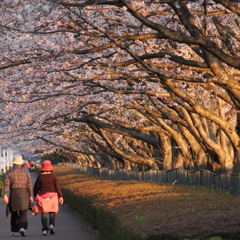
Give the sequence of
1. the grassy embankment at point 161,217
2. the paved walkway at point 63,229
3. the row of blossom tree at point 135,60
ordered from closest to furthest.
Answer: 1. the grassy embankment at point 161,217
2. the row of blossom tree at point 135,60
3. the paved walkway at point 63,229

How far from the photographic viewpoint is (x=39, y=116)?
27891 mm

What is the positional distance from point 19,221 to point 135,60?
430 cm

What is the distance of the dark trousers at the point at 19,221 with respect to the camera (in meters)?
13.6

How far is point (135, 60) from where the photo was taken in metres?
13.9

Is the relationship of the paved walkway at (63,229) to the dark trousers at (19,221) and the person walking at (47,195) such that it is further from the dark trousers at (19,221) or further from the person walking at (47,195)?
the person walking at (47,195)

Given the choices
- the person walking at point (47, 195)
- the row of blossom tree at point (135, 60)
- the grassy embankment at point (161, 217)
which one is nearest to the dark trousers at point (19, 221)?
the person walking at point (47, 195)

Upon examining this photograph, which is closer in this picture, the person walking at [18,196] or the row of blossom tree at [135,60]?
the row of blossom tree at [135,60]

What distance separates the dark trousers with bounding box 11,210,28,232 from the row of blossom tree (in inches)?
131

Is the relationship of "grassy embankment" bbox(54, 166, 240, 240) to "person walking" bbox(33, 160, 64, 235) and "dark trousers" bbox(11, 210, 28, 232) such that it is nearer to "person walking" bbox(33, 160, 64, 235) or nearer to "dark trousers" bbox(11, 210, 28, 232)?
"person walking" bbox(33, 160, 64, 235)

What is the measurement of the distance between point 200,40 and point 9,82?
9940 mm

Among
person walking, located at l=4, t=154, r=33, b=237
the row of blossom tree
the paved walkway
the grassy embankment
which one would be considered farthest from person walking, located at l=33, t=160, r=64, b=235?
the row of blossom tree

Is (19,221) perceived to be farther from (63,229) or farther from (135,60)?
(135,60)

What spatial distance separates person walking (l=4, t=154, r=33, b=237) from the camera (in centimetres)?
1360

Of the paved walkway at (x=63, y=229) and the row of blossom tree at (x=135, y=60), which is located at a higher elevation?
the row of blossom tree at (x=135, y=60)
